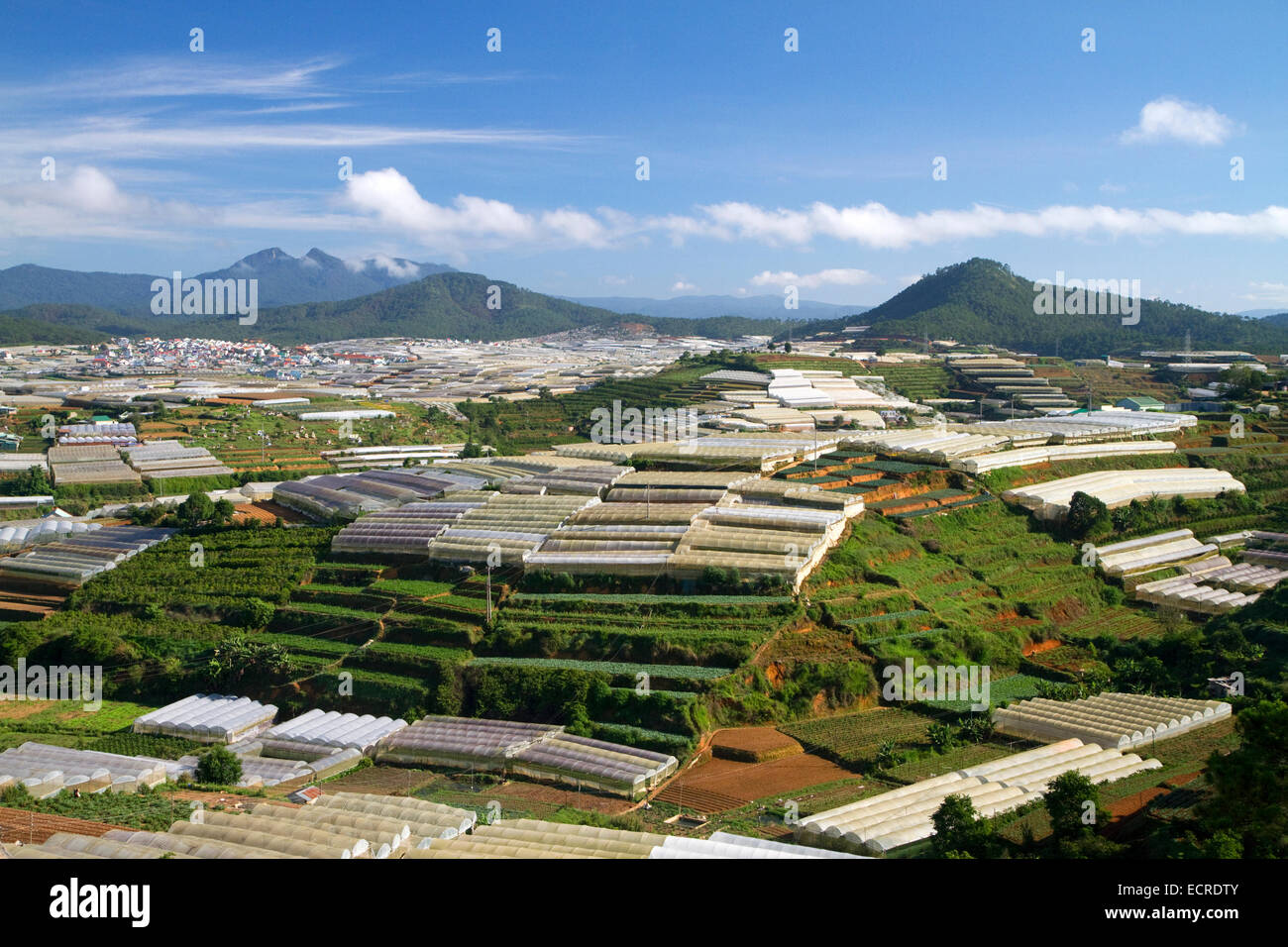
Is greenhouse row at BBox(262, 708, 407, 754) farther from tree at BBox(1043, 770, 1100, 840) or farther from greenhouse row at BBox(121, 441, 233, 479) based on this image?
greenhouse row at BBox(121, 441, 233, 479)

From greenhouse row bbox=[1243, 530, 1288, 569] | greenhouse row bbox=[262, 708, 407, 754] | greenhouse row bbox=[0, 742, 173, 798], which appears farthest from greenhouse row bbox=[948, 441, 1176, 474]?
greenhouse row bbox=[0, 742, 173, 798]

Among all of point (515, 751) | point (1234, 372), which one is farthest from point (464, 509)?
point (1234, 372)

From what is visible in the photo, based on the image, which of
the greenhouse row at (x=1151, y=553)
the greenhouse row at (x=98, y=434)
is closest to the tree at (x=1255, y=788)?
the greenhouse row at (x=1151, y=553)

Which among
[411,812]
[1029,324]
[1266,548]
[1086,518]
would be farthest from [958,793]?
[1029,324]

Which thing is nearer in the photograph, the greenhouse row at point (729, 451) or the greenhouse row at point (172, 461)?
the greenhouse row at point (729, 451)

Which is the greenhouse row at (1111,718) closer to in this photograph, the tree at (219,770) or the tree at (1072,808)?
the tree at (1072,808)
